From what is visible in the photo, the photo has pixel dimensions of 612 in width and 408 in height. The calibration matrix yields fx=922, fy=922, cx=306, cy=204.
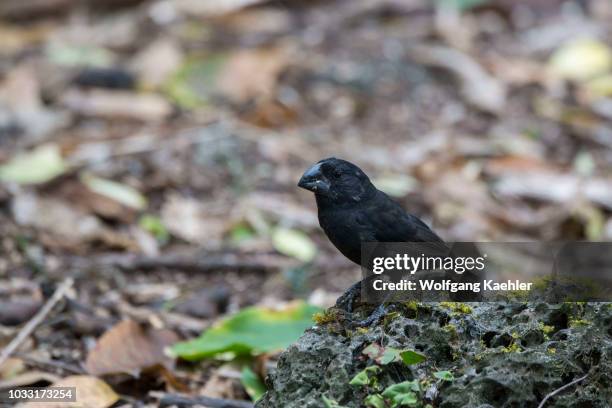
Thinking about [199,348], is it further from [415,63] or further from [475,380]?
[415,63]

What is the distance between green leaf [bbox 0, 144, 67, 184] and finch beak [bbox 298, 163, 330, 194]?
327cm

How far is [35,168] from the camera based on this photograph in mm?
6453

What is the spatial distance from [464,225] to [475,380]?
4.32 meters

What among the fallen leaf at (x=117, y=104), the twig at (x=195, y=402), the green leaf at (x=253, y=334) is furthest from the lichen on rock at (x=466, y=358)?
the fallen leaf at (x=117, y=104)

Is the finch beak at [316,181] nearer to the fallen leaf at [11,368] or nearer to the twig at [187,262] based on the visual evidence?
the fallen leaf at [11,368]


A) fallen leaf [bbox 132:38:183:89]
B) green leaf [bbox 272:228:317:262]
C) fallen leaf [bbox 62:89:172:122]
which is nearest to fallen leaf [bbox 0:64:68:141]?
fallen leaf [bbox 62:89:172:122]

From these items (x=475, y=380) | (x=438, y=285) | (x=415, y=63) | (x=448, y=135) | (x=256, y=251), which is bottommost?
(x=475, y=380)

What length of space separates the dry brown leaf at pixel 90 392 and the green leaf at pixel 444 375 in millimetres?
1585

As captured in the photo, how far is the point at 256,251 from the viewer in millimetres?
6438

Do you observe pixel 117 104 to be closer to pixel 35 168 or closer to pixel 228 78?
pixel 228 78

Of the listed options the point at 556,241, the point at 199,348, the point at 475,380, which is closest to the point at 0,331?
the point at 199,348

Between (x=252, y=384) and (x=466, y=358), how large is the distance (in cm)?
140

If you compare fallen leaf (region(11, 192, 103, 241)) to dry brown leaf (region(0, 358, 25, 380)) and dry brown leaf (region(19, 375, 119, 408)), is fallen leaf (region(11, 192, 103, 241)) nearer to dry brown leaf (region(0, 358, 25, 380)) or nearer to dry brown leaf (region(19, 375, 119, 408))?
dry brown leaf (region(0, 358, 25, 380))

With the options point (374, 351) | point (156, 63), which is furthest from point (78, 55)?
point (374, 351)
